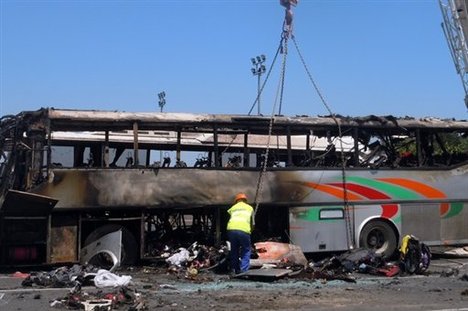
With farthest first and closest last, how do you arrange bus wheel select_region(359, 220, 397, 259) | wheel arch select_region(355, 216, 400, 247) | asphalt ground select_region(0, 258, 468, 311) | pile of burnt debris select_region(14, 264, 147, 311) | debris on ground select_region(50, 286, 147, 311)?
1. bus wheel select_region(359, 220, 397, 259)
2. wheel arch select_region(355, 216, 400, 247)
3. asphalt ground select_region(0, 258, 468, 311)
4. pile of burnt debris select_region(14, 264, 147, 311)
5. debris on ground select_region(50, 286, 147, 311)

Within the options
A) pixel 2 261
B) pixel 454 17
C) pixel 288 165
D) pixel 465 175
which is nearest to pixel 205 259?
pixel 288 165

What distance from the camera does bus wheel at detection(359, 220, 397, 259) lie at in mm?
13234

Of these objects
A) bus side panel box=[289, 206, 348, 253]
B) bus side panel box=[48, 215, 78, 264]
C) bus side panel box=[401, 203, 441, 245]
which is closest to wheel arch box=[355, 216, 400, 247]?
bus side panel box=[401, 203, 441, 245]

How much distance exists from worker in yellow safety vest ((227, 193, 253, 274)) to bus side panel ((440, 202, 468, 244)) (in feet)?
16.6

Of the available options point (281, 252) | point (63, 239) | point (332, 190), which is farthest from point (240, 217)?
point (63, 239)

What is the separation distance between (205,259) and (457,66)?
13050 mm

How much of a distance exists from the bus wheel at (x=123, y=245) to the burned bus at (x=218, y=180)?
0.03 metres

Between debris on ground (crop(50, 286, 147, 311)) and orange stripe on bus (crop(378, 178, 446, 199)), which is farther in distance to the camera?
orange stripe on bus (crop(378, 178, 446, 199))

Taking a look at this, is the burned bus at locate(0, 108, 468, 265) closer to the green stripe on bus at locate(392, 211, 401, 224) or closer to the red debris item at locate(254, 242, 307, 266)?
the green stripe on bus at locate(392, 211, 401, 224)

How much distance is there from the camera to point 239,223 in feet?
37.0

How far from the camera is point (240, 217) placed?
37.3 ft

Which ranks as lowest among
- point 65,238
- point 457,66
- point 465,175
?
point 65,238

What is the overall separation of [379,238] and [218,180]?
4034 millimetres

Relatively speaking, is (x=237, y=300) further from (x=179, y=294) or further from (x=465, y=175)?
(x=465, y=175)
